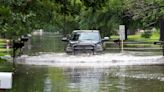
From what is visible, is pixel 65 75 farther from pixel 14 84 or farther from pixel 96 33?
pixel 96 33

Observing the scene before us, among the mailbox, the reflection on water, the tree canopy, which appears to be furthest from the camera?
the tree canopy

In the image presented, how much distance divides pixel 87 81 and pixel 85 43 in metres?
12.0

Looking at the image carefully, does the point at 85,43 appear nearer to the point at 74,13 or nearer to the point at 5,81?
the point at 74,13

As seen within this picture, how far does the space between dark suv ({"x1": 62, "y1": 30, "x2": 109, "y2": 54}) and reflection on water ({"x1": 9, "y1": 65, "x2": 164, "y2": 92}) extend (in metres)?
8.12

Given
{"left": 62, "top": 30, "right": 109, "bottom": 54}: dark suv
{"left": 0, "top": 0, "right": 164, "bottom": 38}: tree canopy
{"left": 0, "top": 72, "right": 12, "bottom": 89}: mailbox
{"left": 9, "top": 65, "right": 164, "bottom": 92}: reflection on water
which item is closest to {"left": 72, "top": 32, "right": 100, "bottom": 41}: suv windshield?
{"left": 62, "top": 30, "right": 109, "bottom": 54}: dark suv

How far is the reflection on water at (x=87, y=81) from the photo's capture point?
39.9 ft

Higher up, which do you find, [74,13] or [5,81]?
[74,13]

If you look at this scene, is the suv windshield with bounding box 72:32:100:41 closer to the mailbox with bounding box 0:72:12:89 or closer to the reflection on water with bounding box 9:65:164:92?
the reflection on water with bounding box 9:65:164:92

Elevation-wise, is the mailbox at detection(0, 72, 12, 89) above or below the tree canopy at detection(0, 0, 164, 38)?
below

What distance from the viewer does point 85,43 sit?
26.1 m

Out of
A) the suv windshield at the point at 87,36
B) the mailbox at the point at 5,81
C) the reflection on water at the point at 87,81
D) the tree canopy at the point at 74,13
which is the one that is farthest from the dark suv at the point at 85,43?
the mailbox at the point at 5,81

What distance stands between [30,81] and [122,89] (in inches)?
134

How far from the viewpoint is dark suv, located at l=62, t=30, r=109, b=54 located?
2608 cm

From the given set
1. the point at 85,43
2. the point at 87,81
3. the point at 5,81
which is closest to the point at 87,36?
the point at 85,43
